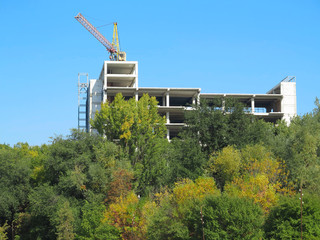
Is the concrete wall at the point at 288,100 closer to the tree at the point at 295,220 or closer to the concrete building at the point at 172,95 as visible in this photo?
the concrete building at the point at 172,95

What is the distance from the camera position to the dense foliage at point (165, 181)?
132 ft

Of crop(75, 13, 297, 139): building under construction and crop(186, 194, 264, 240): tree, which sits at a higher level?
crop(75, 13, 297, 139): building under construction

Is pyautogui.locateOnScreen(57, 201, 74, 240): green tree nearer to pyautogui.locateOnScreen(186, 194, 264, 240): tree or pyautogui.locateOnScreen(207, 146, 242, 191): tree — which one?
pyautogui.locateOnScreen(207, 146, 242, 191): tree

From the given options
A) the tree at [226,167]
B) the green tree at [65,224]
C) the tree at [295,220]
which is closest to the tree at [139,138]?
the tree at [226,167]

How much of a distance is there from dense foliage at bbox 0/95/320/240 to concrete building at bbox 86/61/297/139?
1441 inches

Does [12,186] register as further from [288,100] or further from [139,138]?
[288,100]

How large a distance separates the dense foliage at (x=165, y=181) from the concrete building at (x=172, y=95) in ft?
120

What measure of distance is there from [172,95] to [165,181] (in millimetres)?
54237

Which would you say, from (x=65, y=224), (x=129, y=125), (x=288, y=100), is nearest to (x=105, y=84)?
(x=288, y=100)

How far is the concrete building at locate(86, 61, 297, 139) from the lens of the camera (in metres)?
112

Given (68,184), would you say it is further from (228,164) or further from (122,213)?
(228,164)

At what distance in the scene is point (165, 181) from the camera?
6312 cm

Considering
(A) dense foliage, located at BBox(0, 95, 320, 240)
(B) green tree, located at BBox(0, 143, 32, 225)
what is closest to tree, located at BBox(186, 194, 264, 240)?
(A) dense foliage, located at BBox(0, 95, 320, 240)

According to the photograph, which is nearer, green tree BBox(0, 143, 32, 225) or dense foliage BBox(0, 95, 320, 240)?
dense foliage BBox(0, 95, 320, 240)
